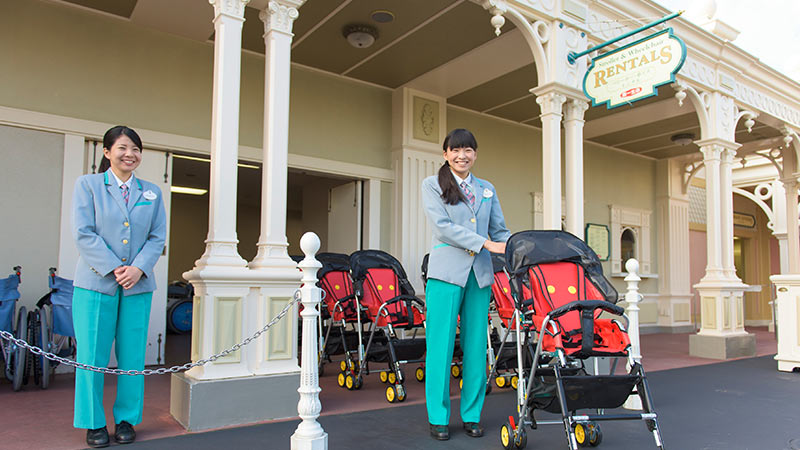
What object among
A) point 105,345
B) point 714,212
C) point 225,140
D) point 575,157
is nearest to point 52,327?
point 105,345

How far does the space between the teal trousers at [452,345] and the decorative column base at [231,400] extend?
3.48 feet

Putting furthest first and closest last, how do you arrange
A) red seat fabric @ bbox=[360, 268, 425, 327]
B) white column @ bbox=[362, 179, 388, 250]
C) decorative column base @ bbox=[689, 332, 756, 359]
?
decorative column base @ bbox=[689, 332, 756, 359]
white column @ bbox=[362, 179, 388, 250]
red seat fabric @ bbox=[360, 268, 425, 327]

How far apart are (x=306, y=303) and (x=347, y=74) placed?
492 centimetres

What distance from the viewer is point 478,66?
272 inches

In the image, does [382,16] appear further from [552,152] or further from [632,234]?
[632,234]

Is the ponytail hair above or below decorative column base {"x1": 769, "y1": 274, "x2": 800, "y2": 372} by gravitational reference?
above

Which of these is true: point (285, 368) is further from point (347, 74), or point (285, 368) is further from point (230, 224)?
point (347, 74)

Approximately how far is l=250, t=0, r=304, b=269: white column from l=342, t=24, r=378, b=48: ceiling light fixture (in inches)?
72.5

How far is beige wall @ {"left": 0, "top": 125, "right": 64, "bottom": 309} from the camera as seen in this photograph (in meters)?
4.98

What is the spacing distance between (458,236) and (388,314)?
1597 mm

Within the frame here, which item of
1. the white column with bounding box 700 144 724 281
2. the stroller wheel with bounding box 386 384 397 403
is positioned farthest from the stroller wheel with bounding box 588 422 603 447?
the white column with bounding box 700 144 724 281

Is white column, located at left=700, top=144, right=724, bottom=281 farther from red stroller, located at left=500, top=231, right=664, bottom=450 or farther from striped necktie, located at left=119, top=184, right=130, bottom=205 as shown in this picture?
striped necktie, located at left=119, top=184, right=130, bottom=205

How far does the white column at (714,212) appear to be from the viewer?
7.76 metres

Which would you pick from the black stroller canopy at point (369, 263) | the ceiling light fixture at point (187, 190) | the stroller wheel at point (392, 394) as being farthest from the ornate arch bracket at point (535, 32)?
the ceiling light fixture at point (187, 190)
